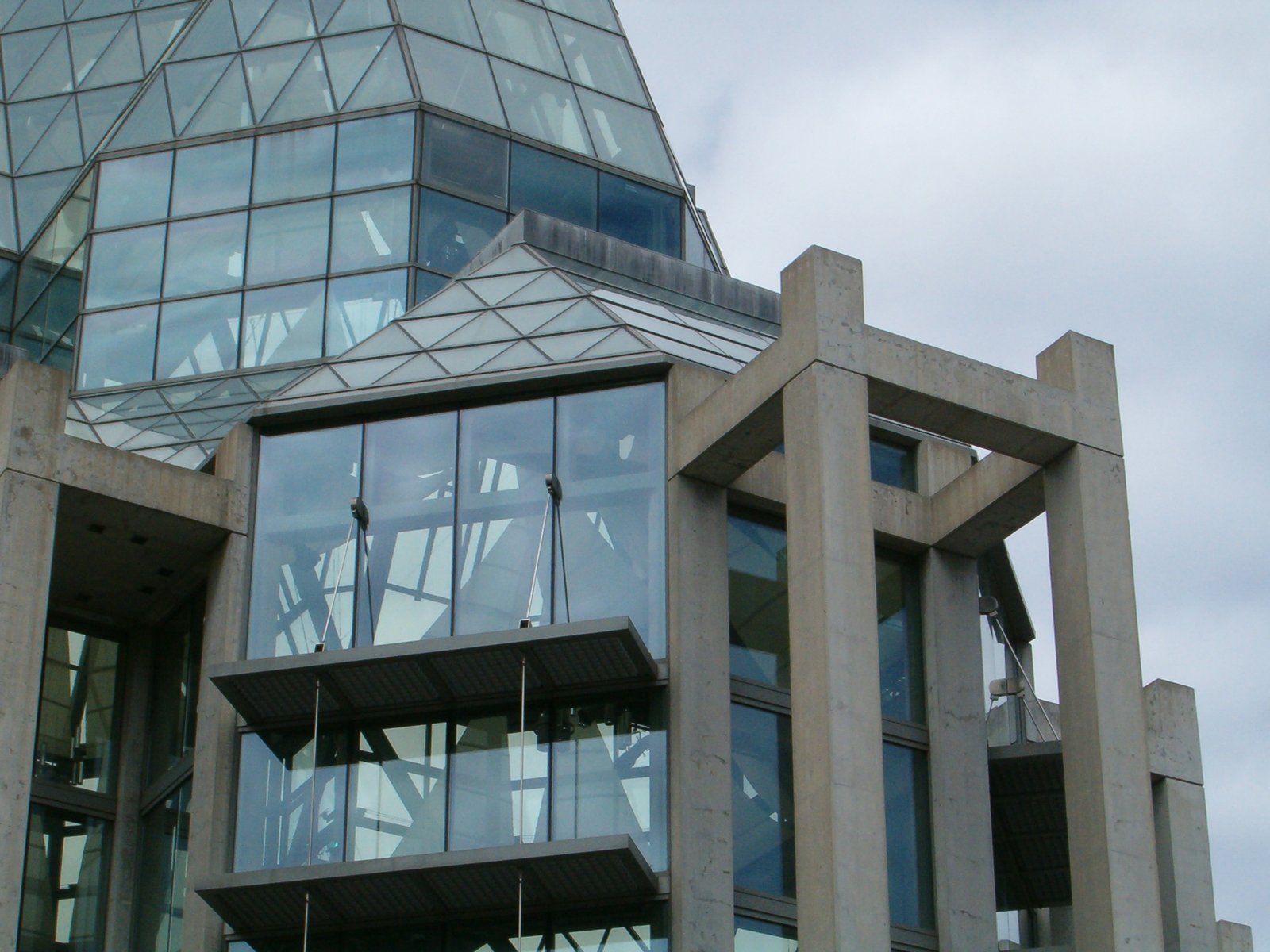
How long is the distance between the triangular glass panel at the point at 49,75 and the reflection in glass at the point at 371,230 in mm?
13316

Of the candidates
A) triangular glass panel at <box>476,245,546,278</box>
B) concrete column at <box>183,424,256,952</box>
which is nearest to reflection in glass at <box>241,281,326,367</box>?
triangular glass panel at <box>476,245,546,278</box>

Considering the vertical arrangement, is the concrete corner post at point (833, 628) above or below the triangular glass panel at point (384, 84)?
below

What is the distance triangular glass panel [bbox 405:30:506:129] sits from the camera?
139 ft

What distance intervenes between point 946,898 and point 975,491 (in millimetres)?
6315

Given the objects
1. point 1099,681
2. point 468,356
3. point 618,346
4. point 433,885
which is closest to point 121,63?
point 468,356

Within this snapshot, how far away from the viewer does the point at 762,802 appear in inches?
1167

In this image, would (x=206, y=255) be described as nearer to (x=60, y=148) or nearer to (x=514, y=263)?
(x=514, y=263)

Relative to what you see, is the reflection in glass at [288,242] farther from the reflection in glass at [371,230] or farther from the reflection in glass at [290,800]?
the reflection in glass at [290,800]

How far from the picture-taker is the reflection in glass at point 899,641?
32.0m

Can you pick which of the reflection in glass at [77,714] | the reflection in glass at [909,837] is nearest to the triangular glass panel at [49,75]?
the reflection in glass at [77,714]

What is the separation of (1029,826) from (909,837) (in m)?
5.11

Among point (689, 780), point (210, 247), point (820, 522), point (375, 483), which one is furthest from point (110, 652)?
point (820, 522)

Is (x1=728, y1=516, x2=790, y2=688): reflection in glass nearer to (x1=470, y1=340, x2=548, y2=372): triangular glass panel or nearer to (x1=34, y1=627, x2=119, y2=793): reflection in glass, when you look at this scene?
(x1=470, y1=340, x2=548, y2=372): triangular glass panel

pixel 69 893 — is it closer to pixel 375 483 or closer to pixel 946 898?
pixel 375 483
